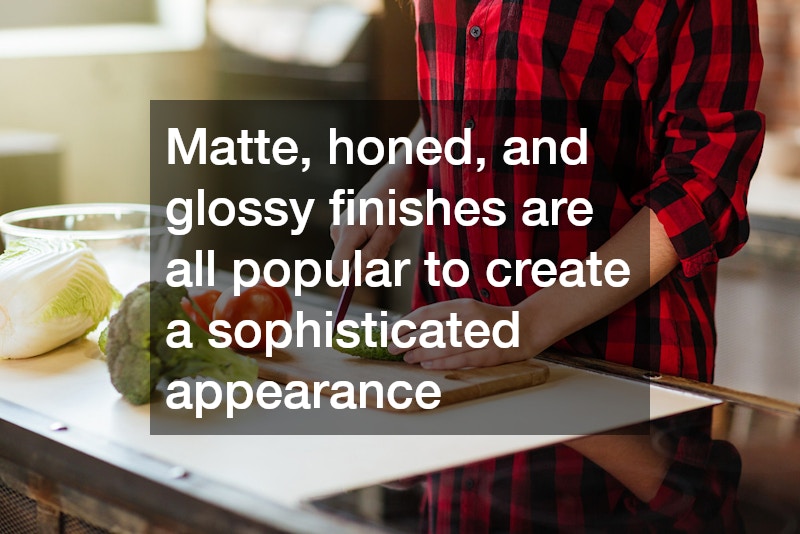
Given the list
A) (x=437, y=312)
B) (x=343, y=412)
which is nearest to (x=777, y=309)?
(x=437, y=312)

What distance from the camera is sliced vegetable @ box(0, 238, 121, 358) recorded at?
1213 mm

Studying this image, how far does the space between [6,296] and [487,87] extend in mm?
675

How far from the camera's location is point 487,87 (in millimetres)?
1380

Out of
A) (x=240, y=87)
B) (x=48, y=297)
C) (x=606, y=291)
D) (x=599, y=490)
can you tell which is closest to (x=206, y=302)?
(x=48, y=297)

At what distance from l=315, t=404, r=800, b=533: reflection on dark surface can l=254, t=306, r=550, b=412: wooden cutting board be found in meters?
0.18

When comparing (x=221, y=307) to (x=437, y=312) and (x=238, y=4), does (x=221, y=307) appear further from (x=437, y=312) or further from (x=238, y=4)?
(x=238, y=4)

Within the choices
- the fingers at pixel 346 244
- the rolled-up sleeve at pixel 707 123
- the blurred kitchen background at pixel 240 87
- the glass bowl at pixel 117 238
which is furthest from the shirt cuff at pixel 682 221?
the blurred kitchen background at pixel 240 87

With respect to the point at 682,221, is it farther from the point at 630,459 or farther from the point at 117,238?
the point at 117,238

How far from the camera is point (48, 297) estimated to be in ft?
4.01

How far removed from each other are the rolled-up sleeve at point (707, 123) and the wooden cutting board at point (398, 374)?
0.25 m

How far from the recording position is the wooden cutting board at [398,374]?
1139mm

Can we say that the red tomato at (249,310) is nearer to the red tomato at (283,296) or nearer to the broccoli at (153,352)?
the red tomato at (283,296)

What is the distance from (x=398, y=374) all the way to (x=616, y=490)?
379 millimetres

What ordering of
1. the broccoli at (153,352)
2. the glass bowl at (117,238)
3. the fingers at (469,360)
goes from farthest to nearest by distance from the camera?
the glass bowl at (117,238), the fingers at (469,360), the broccoli at (153,352)
